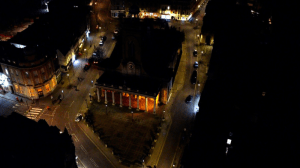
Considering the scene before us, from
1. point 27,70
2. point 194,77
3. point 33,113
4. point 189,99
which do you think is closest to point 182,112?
point 189,99

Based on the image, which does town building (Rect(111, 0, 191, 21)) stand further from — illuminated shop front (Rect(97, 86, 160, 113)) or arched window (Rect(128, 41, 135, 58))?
illuminated shop front (Rect(97, 86, 160, 113))

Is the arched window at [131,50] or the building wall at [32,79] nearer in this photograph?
the arched window at [131,50]

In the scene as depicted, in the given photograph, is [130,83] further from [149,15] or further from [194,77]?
[149,15]

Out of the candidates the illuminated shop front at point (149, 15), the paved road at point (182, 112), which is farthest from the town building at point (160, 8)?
the paved road at point (182, 112)

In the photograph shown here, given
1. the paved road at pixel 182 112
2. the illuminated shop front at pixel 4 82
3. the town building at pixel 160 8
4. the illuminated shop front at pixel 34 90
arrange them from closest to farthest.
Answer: the paved road at pixel 182 112 < the illuminated shop front at pixel 34 90 < the illuminated shop front at pixel 4 82 < the town building at pixel 160 8

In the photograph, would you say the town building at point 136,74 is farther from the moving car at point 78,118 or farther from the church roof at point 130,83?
the moving car at point 78,118

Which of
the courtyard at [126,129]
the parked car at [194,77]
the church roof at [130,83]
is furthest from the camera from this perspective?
the parked car at [194,77]

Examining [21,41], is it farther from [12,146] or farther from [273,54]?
[273,54]
